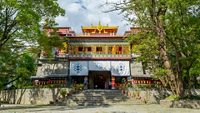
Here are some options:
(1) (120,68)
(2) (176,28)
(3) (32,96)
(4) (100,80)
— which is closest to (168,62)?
(2) (176,28)

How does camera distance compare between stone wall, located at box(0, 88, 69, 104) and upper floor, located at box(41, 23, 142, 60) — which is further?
upper floor, located at box(41, 23, 142, 60)

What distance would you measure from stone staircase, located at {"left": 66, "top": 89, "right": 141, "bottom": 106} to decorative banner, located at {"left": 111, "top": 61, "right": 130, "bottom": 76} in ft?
25.5

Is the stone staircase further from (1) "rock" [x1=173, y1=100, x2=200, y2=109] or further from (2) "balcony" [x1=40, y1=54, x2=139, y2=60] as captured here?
(2) "balcony" [x1=40, y1=54, x2=139, y2=60]

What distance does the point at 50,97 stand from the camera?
28.5 metres

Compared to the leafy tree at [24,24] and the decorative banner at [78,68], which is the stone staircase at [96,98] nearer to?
the leafy tree at [24,24]

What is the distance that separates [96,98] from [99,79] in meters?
12.3

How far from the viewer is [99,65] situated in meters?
36.2

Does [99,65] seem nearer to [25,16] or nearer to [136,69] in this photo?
[136,69]

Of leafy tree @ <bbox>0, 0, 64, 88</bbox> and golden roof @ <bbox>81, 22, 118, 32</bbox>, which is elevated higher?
golden roof @ <bbox>81, 22, 118, 32</bbox>

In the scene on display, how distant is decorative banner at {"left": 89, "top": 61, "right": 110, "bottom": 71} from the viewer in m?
36.2

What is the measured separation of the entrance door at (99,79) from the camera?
37.6 m

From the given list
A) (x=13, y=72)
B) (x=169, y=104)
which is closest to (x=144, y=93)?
(x=169, y=104)

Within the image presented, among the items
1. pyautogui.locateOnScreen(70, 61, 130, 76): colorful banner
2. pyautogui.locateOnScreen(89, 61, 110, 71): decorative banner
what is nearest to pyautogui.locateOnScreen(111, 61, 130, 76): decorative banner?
pyautogui.locateOnScreen(70, 61, 130, 76): colorful banner

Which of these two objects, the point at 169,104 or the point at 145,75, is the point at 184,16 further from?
the point at 145,75
